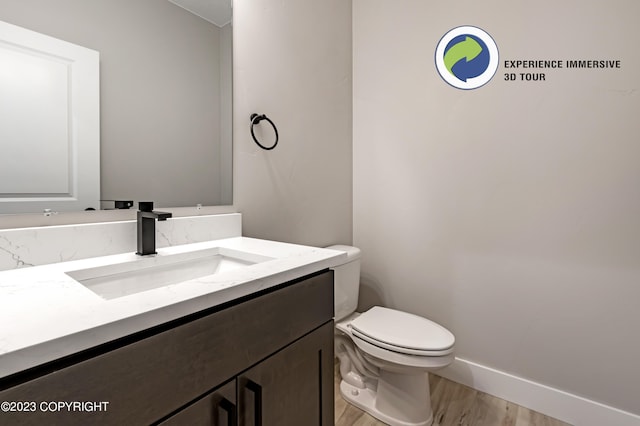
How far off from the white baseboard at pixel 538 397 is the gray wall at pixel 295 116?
1.01 meters

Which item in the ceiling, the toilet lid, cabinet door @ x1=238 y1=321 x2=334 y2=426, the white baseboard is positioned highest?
the ceiling

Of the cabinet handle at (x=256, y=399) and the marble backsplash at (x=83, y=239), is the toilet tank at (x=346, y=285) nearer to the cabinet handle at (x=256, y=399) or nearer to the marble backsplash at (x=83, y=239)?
the marble backsplash at (x=83, y=239)

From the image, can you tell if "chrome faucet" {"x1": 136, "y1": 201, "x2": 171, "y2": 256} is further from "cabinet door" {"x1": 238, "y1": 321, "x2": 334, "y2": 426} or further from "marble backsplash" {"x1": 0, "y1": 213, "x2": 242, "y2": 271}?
"cabinet door" {"x1": 238, "y1": 321, "x2": 334, "y2": 426}

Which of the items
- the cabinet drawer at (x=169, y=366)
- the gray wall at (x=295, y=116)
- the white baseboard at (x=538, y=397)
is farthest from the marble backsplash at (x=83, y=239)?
the white baseboard at (x=538, y=397)

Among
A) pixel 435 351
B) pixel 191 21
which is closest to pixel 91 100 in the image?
pixel 191 21

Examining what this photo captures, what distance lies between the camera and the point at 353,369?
68.5 inches

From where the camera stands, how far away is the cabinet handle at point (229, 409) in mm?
649

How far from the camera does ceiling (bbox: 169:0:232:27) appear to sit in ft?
4.04

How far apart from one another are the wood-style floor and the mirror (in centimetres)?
118

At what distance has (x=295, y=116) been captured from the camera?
170 centimetres

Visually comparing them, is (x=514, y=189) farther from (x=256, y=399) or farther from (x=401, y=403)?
(x=256, y=399)

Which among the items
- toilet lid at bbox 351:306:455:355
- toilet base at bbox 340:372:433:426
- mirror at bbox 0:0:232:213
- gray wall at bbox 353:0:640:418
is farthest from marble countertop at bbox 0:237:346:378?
gray wall at bbox 353:0:640:418

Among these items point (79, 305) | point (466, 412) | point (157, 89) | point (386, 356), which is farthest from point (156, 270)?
point (466, 412)

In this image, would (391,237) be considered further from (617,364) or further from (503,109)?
(617,364)
